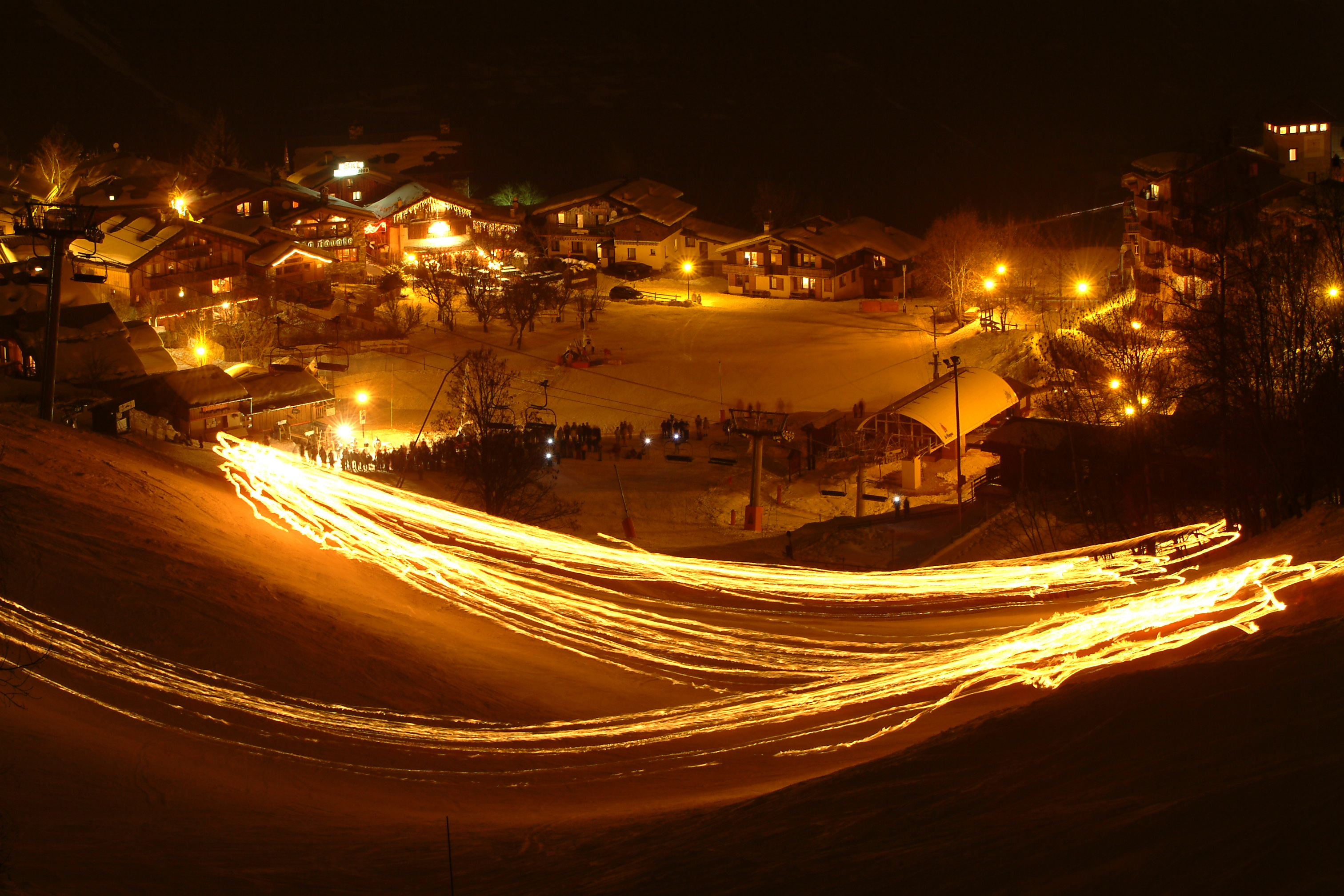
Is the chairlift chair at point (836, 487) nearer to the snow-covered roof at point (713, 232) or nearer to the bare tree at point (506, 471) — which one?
the bare tree at point (506, 471)

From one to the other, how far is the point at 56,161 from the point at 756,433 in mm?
48453

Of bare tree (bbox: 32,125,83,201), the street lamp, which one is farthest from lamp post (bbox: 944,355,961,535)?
bare tree (bbox: 32,125,83,201)

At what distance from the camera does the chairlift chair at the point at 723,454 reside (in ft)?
92.4

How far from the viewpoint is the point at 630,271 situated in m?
54.1

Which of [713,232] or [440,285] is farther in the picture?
[713,232]

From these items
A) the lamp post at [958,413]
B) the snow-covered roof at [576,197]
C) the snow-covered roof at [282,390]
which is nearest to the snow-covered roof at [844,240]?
the snow-covered roof at [576,197]

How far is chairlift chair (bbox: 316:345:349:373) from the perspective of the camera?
36531 mm

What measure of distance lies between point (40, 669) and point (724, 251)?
148 feet

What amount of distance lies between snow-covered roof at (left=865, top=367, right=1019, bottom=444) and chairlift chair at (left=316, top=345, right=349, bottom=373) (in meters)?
17.4

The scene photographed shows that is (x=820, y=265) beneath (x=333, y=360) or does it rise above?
above

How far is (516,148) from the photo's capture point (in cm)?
8969

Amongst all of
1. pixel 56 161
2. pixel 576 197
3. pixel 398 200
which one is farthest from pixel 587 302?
pixel 56 161

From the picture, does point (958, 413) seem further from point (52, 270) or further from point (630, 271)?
point (630, 271)

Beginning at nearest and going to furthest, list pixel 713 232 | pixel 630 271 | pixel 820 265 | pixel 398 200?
pixel 820 265 → pixel 630 271 → pixel 398 200 → pixel 713 232
